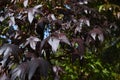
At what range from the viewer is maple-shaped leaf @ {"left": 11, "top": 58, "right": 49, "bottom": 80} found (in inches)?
62.8

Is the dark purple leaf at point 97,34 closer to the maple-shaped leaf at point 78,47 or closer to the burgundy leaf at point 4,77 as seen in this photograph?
the maple-shaped leaf at point 78,47

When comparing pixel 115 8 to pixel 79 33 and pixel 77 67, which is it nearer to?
pixel 77 67

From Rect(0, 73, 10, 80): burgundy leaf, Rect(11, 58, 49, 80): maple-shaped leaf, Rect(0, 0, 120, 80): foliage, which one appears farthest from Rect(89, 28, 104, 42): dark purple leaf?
Rect(0, 73, 10, 80): burgundy leaf

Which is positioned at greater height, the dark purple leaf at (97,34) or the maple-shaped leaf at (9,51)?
the maple-shaped leaf at (9,51)

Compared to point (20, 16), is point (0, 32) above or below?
below

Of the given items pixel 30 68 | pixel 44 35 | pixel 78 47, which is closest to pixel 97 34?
pixel 78 47

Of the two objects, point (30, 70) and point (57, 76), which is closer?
point (30, 70)

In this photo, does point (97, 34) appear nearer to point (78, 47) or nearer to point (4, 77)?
point (78, 47)

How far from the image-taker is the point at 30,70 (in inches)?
63.0

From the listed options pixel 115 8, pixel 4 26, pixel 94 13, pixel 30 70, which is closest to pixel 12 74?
pixel 30 70

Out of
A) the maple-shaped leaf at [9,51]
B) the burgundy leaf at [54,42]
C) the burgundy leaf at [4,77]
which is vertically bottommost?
the burgundy leaf at [4,77]

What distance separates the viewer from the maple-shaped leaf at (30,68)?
159 centimetres

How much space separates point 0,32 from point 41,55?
58 centimetres

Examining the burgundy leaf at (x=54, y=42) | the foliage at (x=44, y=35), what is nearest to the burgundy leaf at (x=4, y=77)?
the foliage at (x=44, y=35)
